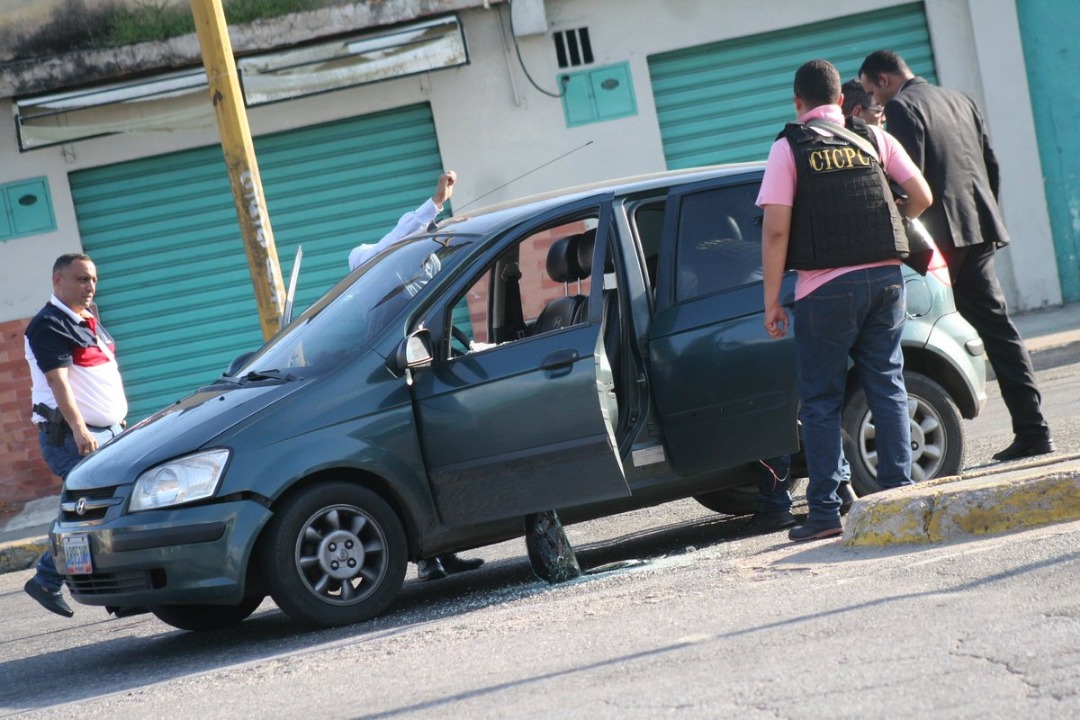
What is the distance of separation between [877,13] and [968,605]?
35.0 feet

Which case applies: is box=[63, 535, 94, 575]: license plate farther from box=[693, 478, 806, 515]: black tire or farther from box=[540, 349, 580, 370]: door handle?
box=[693, 478, 806, 515]: black tire

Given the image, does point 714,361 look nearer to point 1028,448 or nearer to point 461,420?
point 461,420

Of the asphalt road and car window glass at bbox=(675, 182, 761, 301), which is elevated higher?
car window glass at bbox=(675, 182, 761, 301)

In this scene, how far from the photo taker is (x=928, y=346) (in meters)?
6.62

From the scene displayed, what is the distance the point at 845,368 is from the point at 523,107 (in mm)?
8567

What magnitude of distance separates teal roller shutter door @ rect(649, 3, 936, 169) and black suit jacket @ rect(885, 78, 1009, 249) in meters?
6.97

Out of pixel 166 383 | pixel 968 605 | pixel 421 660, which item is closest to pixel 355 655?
pixel 421 660

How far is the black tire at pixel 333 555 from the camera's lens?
222 inches

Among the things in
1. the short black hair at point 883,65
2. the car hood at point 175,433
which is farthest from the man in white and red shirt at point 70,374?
the short black hair at point 883,65

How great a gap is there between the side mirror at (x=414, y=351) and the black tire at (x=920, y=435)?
194 cm

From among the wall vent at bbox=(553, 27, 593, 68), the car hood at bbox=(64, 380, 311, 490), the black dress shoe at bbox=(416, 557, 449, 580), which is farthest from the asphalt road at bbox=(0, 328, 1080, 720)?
the wall vent at bbox=(553, 27, 593, 68)

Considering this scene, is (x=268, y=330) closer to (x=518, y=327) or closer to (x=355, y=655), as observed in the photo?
(x=518, y=327)

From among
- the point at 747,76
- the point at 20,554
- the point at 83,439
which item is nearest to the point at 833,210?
the point at 83,439

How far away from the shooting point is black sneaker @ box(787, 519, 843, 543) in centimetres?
592
